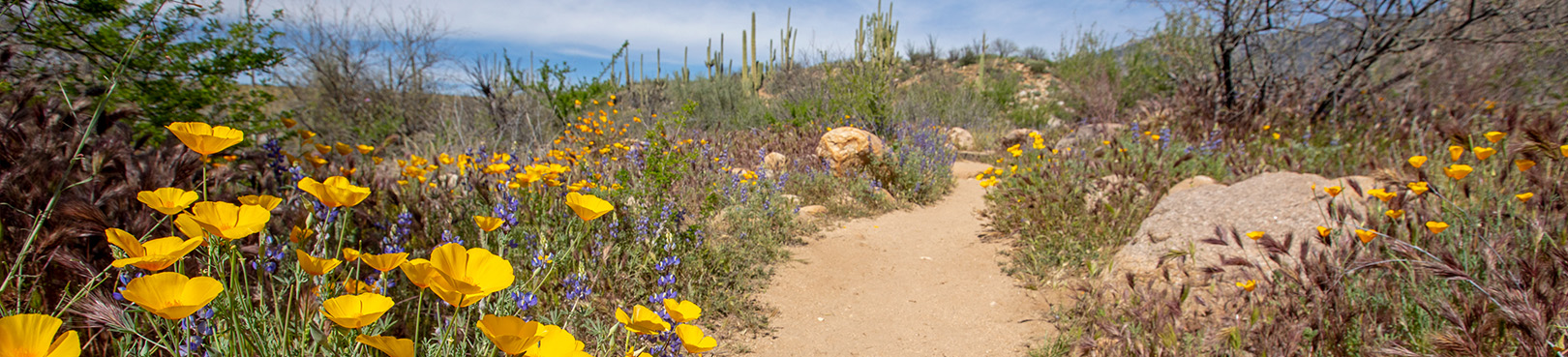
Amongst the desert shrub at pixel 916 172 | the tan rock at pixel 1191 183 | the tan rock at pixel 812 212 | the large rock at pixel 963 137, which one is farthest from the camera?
the large rock at pixel 963 137

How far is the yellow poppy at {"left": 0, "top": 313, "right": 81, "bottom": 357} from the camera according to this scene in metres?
0.66

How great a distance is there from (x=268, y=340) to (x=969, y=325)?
245cm

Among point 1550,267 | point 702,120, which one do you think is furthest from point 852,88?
point 1550,267

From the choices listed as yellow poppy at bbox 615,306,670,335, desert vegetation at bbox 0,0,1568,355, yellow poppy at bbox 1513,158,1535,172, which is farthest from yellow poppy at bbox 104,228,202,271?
yellow poppy at bbox 1513,158,1535,172

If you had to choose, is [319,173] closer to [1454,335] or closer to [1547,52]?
[1454,335]

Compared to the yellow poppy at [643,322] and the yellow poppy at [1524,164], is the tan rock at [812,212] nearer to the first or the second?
the yellow poppy at [1524,164]

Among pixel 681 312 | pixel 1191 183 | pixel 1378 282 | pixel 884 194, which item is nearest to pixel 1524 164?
pixel 1378 282

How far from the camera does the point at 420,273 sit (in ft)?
2.82

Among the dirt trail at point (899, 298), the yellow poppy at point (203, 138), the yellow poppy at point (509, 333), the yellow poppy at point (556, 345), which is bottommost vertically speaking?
the dirt trail at point (899, 298)

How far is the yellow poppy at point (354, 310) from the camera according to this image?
0.82 metres

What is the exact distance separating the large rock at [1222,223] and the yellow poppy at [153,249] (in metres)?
2.92

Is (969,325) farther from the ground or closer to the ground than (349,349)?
closer to the ground

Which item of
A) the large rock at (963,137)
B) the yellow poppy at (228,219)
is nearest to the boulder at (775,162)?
the large rock at (963,137)

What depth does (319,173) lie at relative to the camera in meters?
2.38
